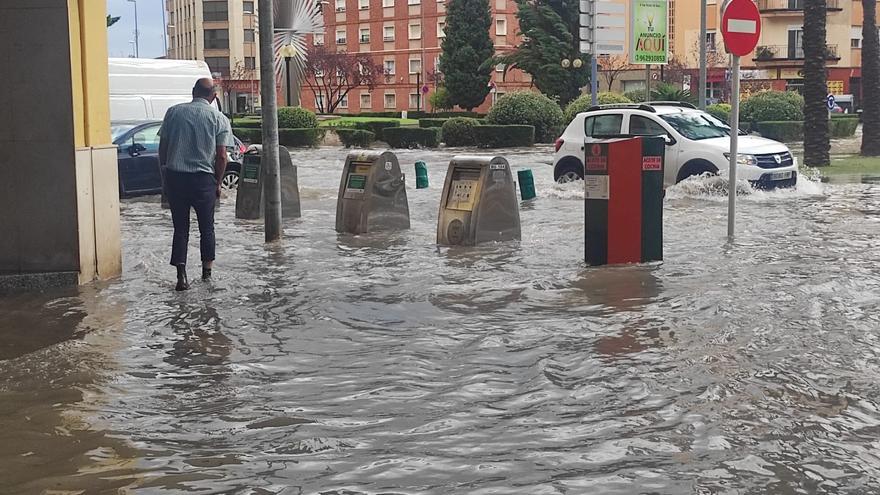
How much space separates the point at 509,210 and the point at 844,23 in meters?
63.7

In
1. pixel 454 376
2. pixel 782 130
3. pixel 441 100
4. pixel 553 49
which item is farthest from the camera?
pixel 441 100

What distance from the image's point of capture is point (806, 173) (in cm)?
2188

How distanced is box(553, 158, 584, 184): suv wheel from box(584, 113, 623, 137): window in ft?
1.95

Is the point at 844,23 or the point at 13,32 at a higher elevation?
the point at 844,23

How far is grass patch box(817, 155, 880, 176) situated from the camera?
2309 cm

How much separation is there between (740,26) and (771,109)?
89.6ft

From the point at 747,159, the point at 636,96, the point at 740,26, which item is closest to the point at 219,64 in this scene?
the point at 636,96

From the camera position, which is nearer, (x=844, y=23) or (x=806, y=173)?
(x=806, y=173)

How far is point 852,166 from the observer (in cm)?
2470

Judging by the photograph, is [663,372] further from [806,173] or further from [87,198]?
[806,173]

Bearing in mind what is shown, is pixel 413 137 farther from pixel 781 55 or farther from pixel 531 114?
pixel 781 55

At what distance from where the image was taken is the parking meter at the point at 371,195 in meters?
13.8

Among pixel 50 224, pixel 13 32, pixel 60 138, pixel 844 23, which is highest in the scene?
pixel 844 23

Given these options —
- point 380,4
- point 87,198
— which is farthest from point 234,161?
point 380,4
